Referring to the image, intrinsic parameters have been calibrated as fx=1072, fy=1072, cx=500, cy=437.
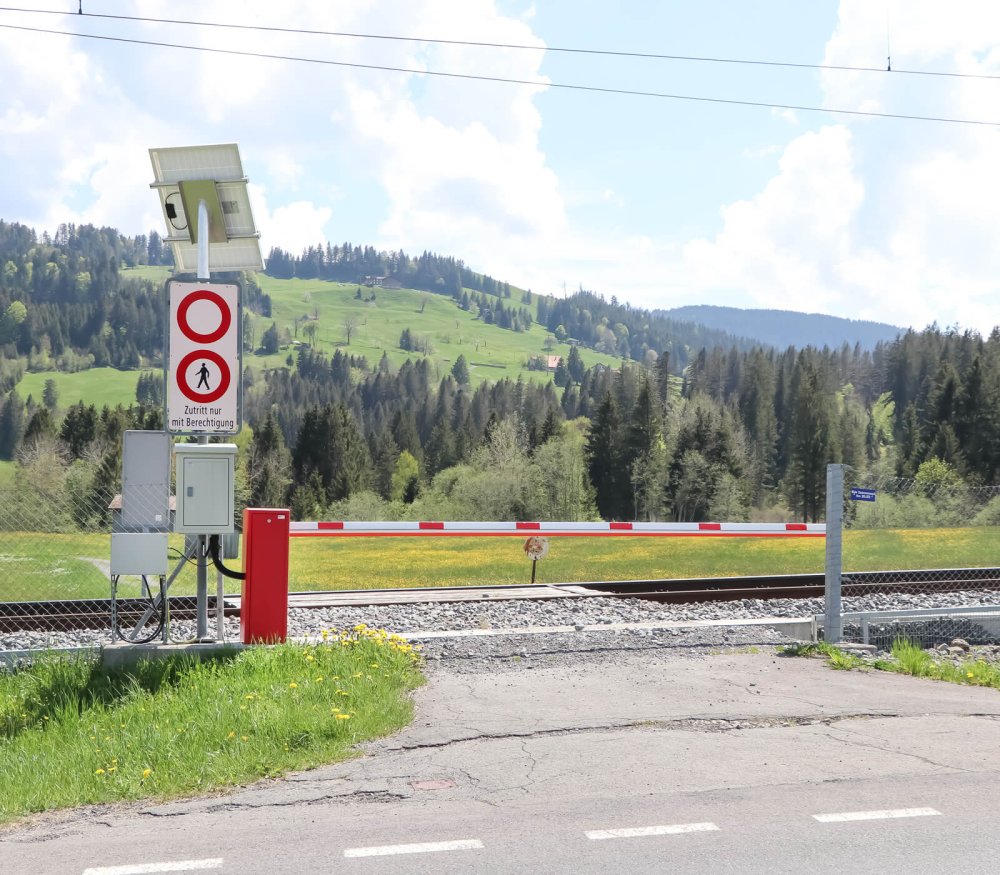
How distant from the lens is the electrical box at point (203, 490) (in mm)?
9500

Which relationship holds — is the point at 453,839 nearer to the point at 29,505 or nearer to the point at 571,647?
the point at 571,647

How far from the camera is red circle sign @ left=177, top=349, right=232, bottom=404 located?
964 centimetres

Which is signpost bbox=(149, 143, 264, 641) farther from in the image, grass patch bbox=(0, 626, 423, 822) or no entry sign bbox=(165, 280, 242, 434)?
grass patch bbox=(0, 626, 423, 822)

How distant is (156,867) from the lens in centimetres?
517

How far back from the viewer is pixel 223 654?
30.9ft

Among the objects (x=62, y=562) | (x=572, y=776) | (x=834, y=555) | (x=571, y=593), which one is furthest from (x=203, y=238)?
(x=571, y=593)

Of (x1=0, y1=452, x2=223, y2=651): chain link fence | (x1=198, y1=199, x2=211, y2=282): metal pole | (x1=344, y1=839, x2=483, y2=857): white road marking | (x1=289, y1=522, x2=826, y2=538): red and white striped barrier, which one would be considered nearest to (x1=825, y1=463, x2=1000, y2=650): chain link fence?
(x1=289, y1=522, x2=826, y2=538): red and white striped barrier

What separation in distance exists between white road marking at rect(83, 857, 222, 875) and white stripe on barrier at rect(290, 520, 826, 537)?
16.6 meters

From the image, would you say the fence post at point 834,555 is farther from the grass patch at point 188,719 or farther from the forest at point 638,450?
the forest at point 638,450

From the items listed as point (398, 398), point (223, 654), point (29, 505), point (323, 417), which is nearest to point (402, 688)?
point (223, 654)

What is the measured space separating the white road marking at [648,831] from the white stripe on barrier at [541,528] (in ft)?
54.4

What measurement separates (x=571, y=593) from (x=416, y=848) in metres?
10.9

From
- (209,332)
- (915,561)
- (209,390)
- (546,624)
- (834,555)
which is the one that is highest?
(209,332)

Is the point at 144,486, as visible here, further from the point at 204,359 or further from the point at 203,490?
the point at 204,359
